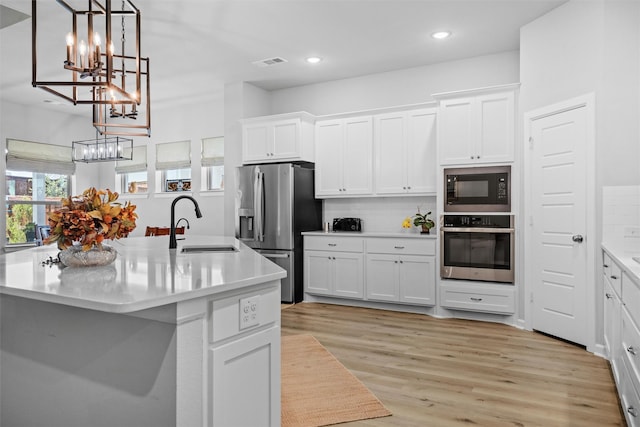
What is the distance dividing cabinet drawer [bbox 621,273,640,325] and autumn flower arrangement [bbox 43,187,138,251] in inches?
88.6

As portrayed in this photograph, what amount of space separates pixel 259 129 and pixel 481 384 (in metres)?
4.09

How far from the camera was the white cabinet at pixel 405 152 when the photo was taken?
4949 mm

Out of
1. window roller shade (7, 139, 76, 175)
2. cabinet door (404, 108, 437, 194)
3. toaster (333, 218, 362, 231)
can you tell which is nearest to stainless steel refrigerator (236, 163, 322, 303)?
toaster (333, 218, 362, 231)

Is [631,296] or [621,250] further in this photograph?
[621,250]

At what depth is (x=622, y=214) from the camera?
11.0 feet

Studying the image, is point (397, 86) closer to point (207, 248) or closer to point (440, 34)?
point (440, 34)

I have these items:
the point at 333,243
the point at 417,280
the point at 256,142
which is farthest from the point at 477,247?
the point at 256,142

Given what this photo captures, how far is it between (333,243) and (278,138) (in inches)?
59.3

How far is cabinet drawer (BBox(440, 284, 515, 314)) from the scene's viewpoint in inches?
171

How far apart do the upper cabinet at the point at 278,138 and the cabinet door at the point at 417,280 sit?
1835mm

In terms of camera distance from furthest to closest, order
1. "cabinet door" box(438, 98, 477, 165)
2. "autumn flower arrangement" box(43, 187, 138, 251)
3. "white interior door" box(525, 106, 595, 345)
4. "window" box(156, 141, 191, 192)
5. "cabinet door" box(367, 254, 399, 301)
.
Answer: "window" box(156, 141, 191, 192) < "cabinet door" box(367, 254, 399, 301) < "cabinet door" box(438, 98, 477, 165) < "white interior door" box(525, 106, 595, 345) < "autumn flower arrangement" box(43, 187, 138, 251)

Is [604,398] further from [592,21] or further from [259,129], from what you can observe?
[259,129]

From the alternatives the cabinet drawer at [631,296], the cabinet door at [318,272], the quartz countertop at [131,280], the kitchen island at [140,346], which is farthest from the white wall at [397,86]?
the kitchen island at [140,346]

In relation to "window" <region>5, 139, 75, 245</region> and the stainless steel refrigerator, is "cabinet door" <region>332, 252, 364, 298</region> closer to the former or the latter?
the stainless steel refrigerator
